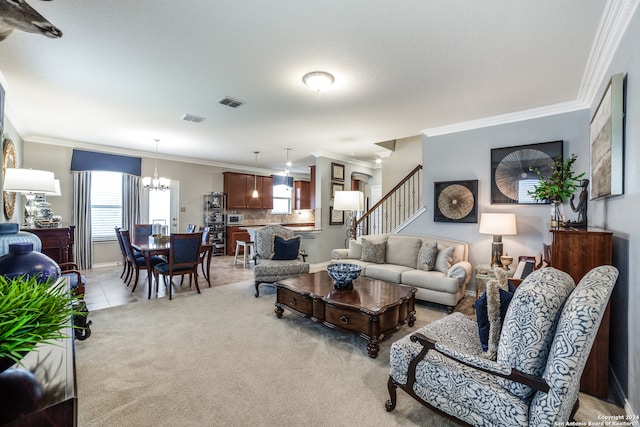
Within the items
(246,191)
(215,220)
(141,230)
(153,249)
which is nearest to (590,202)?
(153,249)

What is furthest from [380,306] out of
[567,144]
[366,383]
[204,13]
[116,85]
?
→ [116,85]

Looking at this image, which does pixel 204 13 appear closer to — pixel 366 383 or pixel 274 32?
pixel 274 32

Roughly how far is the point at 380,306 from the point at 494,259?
2.15 meters

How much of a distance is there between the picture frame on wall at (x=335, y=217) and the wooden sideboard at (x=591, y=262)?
192 inches

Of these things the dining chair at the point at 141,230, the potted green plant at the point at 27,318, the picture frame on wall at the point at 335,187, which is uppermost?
the picture frame on wall at the point at 335,187

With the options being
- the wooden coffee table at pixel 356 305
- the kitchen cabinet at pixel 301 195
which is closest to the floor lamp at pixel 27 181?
the wooden coffee table at pixel 356 305

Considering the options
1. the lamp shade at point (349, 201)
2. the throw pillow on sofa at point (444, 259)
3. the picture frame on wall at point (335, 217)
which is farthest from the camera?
the picture frame on wall at point (335, 217)

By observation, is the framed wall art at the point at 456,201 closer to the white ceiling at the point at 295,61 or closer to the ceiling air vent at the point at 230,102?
the white ceiling at the point at 295,61

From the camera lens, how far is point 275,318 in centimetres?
346

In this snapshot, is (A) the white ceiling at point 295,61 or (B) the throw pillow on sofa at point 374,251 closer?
(A) the white ceiling at point 295,61

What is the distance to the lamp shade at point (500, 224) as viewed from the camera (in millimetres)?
3797

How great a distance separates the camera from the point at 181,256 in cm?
429

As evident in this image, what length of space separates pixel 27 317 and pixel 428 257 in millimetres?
4155

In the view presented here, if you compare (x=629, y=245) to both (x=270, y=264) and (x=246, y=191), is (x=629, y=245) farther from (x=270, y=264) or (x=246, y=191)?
(x=246, y=191)
